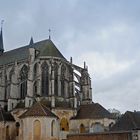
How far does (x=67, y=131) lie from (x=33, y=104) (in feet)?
21.3

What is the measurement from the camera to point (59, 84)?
56031 millimetres

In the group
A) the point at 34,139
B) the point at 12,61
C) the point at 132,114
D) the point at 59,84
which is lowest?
the point at 34,139

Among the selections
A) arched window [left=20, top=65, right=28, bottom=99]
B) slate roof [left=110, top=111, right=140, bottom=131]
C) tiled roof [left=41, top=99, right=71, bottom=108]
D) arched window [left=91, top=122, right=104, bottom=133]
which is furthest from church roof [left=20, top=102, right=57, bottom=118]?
slate roof [left=110, top=111, right=140, bottom=131]

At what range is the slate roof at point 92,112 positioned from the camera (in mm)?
52062

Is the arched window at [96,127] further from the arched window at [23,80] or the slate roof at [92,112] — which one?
the arched window at [23,80]

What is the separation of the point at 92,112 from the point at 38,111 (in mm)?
8647

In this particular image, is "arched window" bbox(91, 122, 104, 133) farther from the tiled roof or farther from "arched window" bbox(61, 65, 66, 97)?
"arched window" bbox(61, 65, 66, 97)

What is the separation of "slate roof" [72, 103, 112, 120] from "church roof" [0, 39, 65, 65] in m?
10.3

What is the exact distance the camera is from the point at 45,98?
54.4 meters

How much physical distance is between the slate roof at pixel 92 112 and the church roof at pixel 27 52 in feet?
33.8

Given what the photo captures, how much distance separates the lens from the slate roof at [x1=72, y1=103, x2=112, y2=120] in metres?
Answer: 52.1

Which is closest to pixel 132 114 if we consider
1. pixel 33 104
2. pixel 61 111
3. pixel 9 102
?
pixel 61 111

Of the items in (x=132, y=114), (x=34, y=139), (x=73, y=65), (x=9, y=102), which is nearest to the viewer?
(x=132, y=114)

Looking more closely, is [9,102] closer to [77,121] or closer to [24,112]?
[24,112]
